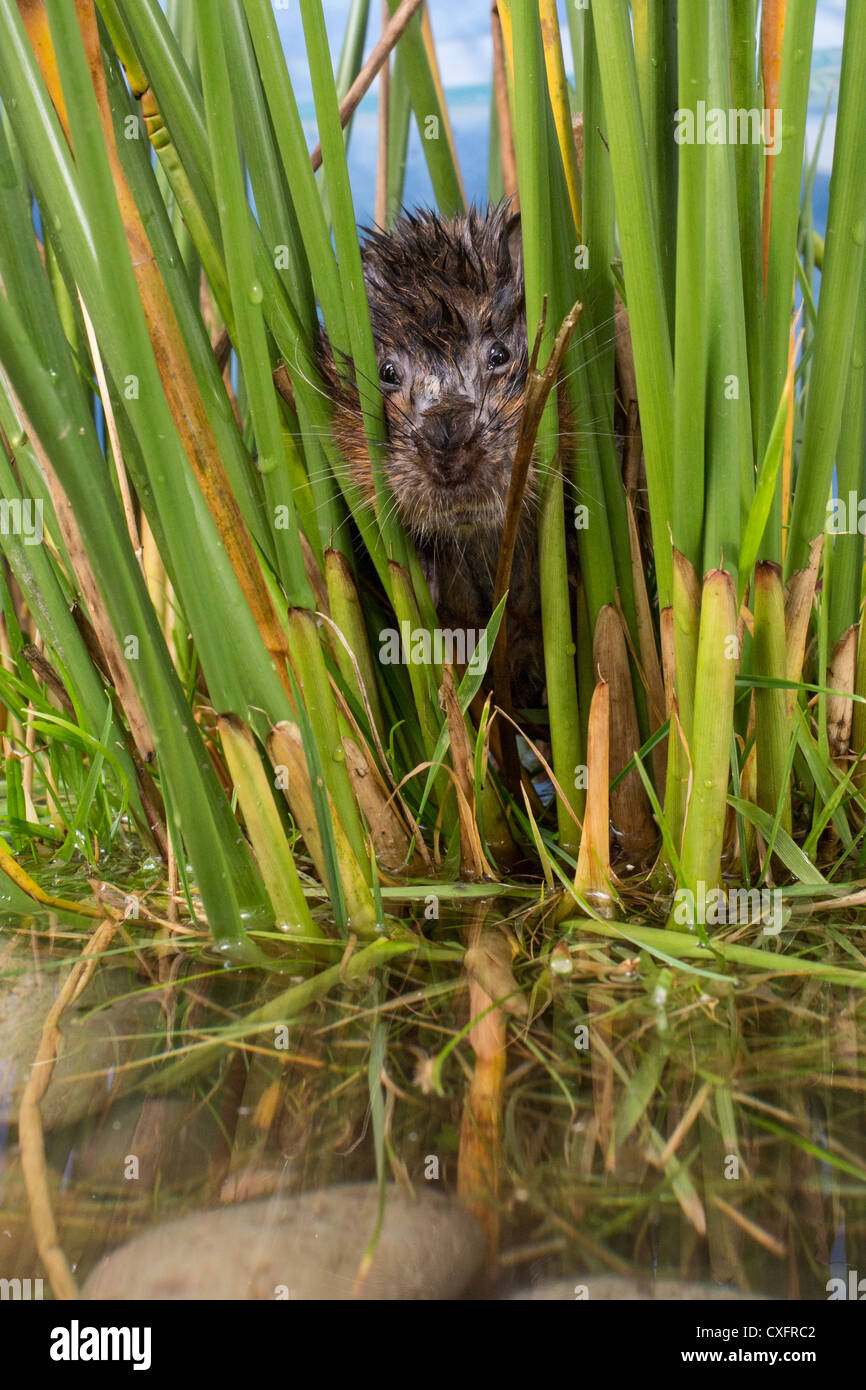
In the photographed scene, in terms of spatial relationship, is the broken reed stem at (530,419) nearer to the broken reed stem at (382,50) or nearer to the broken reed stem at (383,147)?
the broken reed stem at (382,50)

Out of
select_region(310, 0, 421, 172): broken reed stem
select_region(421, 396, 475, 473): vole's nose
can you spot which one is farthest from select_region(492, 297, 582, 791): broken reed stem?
select_region(310, 0, 421, 172): broken reed stem

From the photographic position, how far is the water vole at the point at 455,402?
1388 millimetres

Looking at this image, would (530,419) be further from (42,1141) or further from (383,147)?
(383,147)

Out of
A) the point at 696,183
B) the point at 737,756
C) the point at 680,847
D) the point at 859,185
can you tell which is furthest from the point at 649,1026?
the point at 859,185

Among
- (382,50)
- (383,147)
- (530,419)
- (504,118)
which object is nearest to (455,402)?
(530,419)

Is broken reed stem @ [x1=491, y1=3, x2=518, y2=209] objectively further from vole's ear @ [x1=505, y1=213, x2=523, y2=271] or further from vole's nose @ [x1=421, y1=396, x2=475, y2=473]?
vole's nose @ [x1=421, y1=396, x2=475, y2=473]

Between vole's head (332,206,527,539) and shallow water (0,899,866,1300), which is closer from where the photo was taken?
shallow water (0,899,866,1300)

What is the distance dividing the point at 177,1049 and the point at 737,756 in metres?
0.70

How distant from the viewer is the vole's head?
4.53ft

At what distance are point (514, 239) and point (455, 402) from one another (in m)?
0.41

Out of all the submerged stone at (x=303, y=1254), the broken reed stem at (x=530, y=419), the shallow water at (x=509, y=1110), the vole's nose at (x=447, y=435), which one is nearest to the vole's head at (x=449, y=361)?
the vole's nose at (x=447, y=435)

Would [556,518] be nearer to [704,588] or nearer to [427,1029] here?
[704,588]

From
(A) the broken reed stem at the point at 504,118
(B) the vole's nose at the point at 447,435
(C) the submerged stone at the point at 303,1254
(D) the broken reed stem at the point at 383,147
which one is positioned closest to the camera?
(C) the submerged stone at the point at 303,1254

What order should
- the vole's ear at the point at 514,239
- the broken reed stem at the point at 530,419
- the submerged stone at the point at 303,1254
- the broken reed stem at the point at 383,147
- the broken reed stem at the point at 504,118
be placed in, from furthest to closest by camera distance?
the broken reed stem at the point at 504,118
the broken reed stem at the point at 383,147
the vole's ear at the point at 514,239
the broken reed stem at the point at 530,419
the submerged stone at the point at 303,1254
